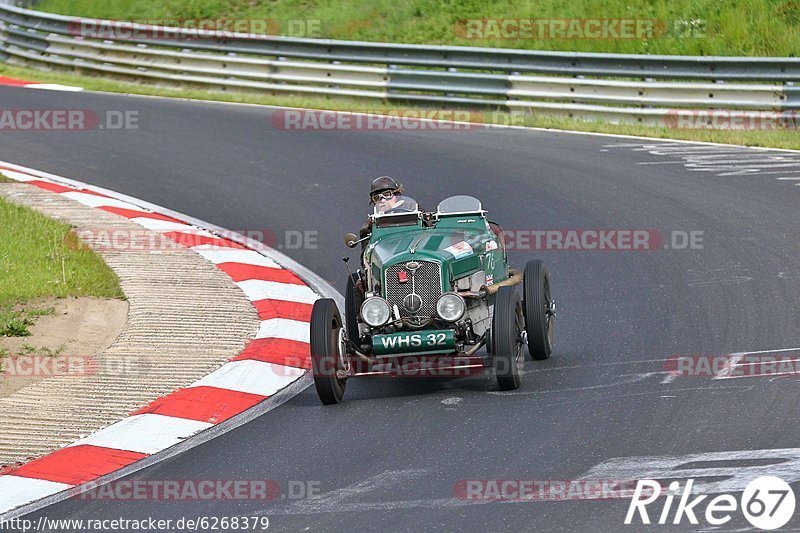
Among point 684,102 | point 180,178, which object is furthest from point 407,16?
point 180,178

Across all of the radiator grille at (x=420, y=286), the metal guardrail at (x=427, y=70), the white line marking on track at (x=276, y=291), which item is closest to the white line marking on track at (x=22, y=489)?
the radiator grille at (x=420, y=286)

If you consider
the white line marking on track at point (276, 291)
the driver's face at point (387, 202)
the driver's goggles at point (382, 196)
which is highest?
the driver's goggles at point (382, 196)

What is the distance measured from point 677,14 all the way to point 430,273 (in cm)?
1379

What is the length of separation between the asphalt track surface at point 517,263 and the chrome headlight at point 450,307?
503mm

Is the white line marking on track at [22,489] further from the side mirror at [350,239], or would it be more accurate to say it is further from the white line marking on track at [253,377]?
the side mirror at [350,239]

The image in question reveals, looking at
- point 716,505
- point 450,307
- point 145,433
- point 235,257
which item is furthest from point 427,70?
point 716,505

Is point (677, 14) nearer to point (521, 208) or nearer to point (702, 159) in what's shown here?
point (702, 159)

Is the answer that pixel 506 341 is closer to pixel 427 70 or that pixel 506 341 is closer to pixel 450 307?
pixel 450 307

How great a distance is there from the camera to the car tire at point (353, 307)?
29.7 ft

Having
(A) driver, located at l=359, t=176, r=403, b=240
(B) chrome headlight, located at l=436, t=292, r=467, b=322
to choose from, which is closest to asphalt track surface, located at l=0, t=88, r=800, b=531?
(B) chrome headlight, located at l=436, t=292, r=467, b=322

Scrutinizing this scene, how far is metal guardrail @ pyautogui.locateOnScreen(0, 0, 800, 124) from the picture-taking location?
17.3 m

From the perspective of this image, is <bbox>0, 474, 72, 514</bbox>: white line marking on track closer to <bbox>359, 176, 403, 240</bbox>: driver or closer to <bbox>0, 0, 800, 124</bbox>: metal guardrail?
<bbox>359, 176, 403, 240</bbox>: driver

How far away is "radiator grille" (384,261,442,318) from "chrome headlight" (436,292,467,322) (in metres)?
0.13

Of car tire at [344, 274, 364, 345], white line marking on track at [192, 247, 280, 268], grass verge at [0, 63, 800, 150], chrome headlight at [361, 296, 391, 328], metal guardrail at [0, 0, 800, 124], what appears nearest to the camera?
chrome headlight at [361, 296, 391, 328]
